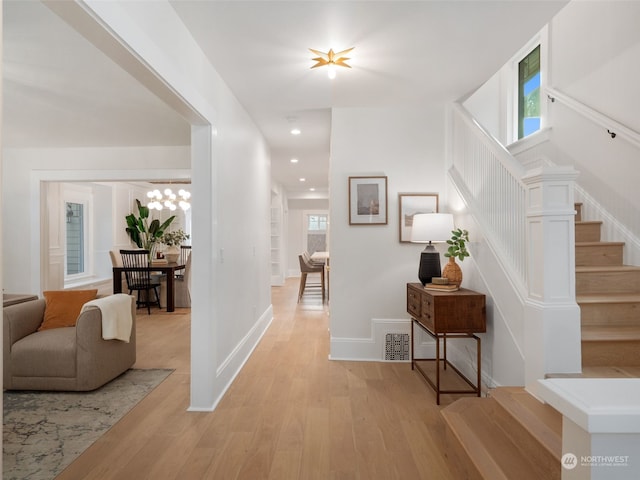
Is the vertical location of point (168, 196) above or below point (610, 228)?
above

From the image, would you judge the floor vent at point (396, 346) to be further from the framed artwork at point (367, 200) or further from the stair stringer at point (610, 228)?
the stair stringer at point (610, 228)

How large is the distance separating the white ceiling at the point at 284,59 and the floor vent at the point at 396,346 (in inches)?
95.2

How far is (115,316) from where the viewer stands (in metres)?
3.18

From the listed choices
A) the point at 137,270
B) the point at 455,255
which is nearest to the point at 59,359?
the point at 137,270

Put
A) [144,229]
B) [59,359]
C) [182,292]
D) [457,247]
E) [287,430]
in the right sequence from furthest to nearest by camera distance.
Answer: [144,229], [182,292], [457,247], [59,359], [287,430]

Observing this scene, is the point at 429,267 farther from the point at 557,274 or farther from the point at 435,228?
the point at 557,274

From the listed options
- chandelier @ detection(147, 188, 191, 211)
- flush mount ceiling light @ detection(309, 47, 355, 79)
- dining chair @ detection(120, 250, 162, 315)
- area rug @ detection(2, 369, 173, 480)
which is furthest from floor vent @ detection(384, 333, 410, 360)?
chandelier @ detection(147, 188, 191, 211)

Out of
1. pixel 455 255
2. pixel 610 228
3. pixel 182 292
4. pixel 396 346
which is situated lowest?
pixel 396 346

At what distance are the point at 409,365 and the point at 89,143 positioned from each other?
16.7 ft

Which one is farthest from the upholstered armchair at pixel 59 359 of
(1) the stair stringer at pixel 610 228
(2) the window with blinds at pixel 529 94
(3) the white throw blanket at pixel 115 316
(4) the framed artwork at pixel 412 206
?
(2) the window with blinds at pixel 529 94

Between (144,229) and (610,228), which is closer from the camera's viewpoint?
(610,228)

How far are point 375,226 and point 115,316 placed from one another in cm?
262

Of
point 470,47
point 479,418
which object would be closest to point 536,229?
point 479,418

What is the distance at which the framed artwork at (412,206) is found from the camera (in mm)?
3756
